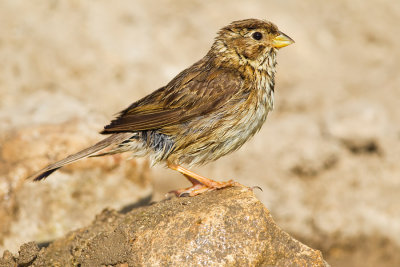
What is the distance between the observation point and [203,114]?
555 centimetres

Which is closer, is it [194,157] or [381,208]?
[194,157]

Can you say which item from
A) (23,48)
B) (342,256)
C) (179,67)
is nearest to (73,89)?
(23,48)

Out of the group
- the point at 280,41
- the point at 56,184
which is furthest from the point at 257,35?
the point at 56,184

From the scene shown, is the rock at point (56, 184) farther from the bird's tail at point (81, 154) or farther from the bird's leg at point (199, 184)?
the bird's leg at point (199, 184)

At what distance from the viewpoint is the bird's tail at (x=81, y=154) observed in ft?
17.7

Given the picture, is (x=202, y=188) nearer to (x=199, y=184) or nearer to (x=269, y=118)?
(x=199, y=184)

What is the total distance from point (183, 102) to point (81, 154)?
107cm

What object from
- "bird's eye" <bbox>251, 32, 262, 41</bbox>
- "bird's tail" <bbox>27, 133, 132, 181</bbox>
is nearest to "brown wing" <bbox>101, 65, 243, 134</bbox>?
"bird's tail" <bbox>27, 133, 132, 181</bbox>

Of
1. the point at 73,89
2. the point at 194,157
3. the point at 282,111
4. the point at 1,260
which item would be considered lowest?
the point at 1,260

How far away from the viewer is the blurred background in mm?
6797

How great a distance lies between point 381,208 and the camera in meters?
7.96

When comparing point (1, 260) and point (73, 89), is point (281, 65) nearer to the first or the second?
point (73, 89)

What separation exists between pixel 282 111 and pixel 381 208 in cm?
208

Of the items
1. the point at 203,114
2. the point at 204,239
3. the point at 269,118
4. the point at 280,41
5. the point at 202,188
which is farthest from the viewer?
the point at 269,118
